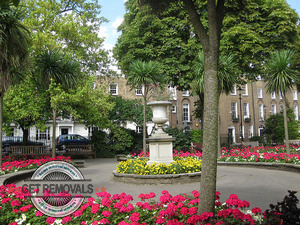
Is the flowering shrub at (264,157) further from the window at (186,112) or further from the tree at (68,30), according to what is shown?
the window at (186,112)

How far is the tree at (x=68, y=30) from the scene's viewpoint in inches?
598

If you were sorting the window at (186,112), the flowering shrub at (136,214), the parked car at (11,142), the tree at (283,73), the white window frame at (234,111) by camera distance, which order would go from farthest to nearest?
the white window frame at (234,111) < the window at (186,112) < the parked car at (11,142) < the tree at (283,73) < the flowering shrub at (136,214)

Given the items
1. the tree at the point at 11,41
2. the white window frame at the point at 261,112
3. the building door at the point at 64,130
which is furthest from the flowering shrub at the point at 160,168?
the white window frame at the point at 261,112

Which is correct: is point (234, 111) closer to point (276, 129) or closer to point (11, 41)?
point (276, 129)

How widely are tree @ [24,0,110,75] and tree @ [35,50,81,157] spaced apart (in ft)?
4.41

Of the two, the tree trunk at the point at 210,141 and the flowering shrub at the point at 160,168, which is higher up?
the tree trunk at the point at 210,141

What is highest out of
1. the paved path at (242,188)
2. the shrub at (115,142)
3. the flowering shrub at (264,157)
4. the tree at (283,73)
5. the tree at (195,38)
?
the tree at (195,38)

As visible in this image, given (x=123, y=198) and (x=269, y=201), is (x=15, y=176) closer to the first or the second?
(x=123, y=198)

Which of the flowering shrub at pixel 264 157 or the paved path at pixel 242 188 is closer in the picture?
the paved path at pixel 242 188

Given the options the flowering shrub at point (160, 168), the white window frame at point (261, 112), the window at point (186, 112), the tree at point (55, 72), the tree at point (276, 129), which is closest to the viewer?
the flowering shrub at point (160, 168)

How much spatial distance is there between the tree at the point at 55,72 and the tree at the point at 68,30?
1344 mm

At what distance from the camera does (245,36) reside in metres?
16.8

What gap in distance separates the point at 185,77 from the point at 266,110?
29629 millimetres

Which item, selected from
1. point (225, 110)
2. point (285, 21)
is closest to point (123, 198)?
point (285, 21)
